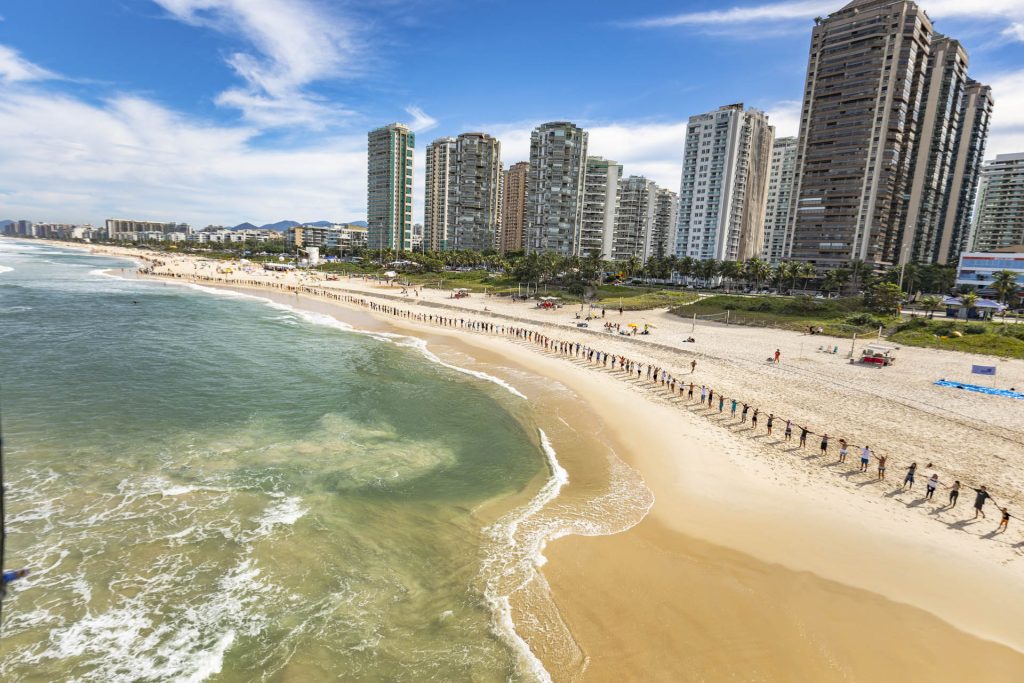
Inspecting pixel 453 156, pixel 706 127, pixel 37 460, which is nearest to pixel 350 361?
pixel 37 460

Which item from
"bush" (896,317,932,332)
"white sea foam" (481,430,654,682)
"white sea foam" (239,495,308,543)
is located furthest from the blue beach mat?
"white sea foam" (239,495,308,543)

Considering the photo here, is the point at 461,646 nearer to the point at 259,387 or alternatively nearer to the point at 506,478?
the point at 506,478

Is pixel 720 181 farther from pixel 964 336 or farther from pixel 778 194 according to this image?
pixel 964 336

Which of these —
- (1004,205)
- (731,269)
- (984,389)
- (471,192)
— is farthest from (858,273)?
(471,192)

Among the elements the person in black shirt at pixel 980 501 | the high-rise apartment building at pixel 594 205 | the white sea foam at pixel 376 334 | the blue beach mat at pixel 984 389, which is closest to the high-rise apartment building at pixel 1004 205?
the high-rise apartment building at pixel 594 205

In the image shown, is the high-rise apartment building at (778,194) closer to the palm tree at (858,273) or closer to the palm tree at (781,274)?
the palm tree at (781,274)
